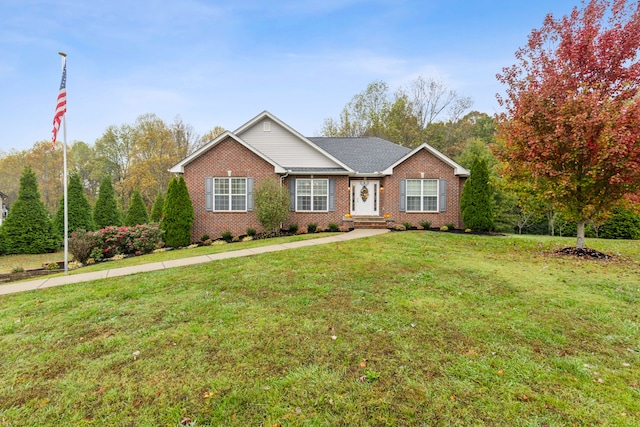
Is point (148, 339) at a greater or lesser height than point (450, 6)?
lesser

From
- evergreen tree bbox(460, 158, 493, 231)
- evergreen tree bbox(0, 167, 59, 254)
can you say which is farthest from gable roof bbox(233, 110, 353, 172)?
evergreen tree bbox(0, 167, 59, 254)

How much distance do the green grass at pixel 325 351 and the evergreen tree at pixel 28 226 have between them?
1278 cm

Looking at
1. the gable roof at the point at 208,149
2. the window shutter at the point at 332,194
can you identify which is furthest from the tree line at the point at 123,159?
the window shutter at the point at 332,194

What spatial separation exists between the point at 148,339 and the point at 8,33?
51.7ft

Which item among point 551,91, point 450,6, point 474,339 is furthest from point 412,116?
point 474,339

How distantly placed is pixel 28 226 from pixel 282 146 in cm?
1296

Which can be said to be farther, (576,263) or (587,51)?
(587,51)

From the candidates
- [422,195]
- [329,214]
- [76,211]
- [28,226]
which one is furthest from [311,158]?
[28,226]

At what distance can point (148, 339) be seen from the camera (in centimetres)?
361

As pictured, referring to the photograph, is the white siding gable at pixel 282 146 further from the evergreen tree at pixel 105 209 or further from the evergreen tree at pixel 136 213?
the evergreen tree at pixel 105 209

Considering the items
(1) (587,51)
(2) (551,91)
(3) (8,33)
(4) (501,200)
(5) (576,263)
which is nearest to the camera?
(5) (576,263)

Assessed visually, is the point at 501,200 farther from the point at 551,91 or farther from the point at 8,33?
the point at 8,33

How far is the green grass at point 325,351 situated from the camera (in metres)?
2.46

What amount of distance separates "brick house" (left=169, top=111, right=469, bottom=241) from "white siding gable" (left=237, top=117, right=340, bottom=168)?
0.16 feet
